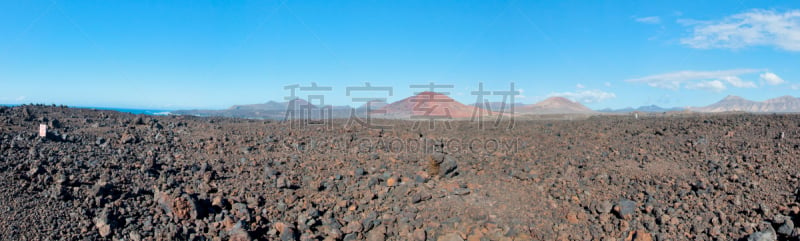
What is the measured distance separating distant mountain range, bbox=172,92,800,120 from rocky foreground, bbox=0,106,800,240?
567 centimetres

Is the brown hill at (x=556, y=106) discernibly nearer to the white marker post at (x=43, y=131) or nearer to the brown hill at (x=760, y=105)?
the brown hill at (x=760, y=105)

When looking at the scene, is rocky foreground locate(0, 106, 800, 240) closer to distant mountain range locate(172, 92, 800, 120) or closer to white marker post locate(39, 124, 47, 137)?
white marker post locate(39, 124, 47, 137)

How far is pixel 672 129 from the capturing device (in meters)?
8.06

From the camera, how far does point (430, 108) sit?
846 inches

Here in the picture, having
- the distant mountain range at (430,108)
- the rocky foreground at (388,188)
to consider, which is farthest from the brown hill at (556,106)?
the rocky foreground at (388,188)

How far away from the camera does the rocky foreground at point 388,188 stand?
3971 millimetres

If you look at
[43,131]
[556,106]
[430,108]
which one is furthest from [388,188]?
[556,106]

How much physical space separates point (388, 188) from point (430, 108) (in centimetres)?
1625

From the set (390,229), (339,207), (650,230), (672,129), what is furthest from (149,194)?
(672,129)

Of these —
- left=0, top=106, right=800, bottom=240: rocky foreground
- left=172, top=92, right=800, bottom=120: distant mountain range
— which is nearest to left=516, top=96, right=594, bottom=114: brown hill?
left=172, top=92, right=800, bottom=120: distant mountain range

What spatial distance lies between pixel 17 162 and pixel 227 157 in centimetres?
231

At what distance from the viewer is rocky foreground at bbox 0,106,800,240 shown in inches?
156

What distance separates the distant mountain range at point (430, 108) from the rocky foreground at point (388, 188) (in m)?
5.67

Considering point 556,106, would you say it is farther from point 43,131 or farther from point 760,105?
Result: point 43,131
